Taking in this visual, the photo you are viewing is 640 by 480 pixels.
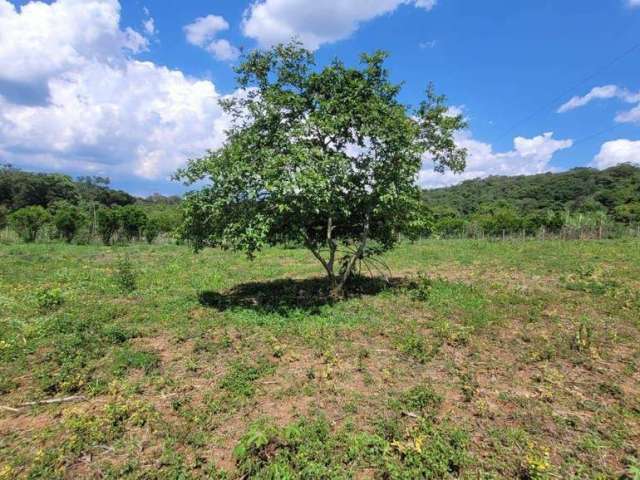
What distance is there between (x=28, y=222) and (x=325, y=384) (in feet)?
113

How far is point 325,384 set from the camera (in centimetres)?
475

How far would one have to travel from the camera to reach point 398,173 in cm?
764

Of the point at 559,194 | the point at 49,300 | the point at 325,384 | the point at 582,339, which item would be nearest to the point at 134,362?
the point at 325,384

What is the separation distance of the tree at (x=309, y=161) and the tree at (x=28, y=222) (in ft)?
98.2

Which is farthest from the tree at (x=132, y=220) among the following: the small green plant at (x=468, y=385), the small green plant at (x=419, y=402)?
the small green plant at (x=468, y=385)

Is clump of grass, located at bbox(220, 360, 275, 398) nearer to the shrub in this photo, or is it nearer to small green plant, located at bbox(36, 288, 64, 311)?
small green plant, located at bbox(36, 288, 64, 311)

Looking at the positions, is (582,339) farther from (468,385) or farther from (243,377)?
(243,377)

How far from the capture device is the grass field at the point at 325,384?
11.1 ft

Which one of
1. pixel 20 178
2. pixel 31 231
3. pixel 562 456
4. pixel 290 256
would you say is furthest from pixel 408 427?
pixel 20 178

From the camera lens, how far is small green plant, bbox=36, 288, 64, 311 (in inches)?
319

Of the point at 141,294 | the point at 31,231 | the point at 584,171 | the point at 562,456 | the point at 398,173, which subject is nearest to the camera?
the point at 562,456

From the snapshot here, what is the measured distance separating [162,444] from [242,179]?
4.55 meters

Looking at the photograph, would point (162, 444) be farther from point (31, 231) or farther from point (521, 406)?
point (31, 231)

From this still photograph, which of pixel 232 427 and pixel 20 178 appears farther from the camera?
pixel 20 178
